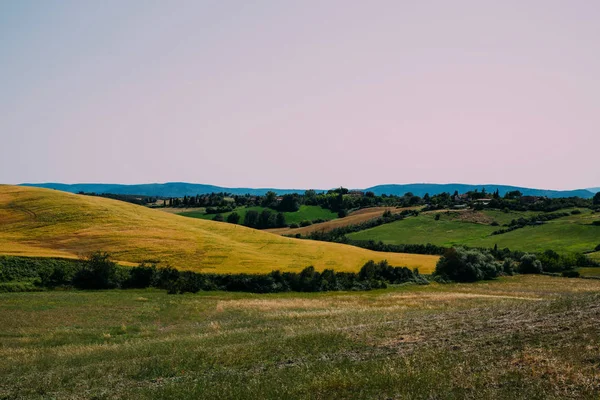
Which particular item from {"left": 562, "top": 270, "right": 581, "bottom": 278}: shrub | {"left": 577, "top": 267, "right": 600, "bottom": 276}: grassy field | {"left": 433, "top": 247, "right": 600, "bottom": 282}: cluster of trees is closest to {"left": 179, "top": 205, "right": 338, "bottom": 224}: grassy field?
{"left": 433, "top": 247, "right": 600, "bottom": 282}: cluster of trees

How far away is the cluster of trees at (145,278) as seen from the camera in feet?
180

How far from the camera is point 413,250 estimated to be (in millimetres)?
110562

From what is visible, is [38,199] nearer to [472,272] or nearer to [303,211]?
[472,272]

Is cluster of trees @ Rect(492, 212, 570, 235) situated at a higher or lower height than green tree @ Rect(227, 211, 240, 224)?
higher

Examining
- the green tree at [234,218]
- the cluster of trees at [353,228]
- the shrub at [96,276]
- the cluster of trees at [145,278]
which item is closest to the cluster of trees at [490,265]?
the cluster of trees at [145,278]

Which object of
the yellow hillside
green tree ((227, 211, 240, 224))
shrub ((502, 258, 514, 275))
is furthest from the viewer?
green tree ((227, 211, 240, 224))

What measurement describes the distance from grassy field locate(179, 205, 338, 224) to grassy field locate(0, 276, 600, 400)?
440ft

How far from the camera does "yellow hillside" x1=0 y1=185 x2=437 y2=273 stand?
68.8m

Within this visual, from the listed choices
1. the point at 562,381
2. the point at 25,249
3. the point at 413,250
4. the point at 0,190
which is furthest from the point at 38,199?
the point at 562,381

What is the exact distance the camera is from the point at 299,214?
178 m

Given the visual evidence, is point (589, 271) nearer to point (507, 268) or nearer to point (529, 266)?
point (529, 266)

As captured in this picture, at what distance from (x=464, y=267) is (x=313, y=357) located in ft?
201

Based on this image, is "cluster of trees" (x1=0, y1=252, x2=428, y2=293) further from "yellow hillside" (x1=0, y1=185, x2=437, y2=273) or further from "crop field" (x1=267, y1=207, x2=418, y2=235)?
"crop field" (x1=267, y1=207, x2=418, y2=235)

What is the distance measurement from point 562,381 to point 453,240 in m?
116
